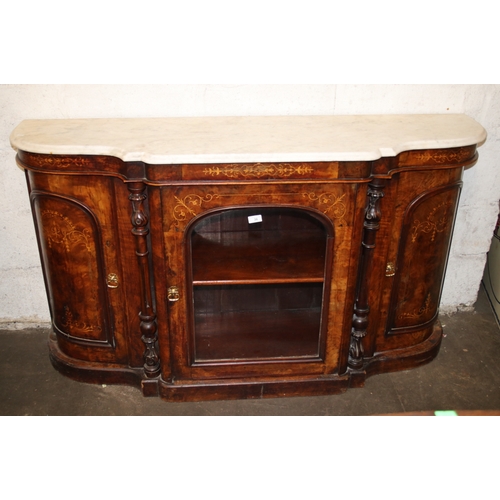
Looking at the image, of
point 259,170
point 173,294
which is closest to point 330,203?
point 259,170

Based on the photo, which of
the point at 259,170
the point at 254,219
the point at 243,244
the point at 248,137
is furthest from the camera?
the point at 243,244

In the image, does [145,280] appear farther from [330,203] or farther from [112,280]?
[330,203]

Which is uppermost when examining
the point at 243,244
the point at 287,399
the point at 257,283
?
the point at 243,244

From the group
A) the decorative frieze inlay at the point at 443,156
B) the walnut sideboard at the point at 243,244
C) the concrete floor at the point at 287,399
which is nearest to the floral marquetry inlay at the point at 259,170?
the walnut sideboard at the point at 243,244

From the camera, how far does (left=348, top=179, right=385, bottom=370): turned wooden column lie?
2094 millimetres

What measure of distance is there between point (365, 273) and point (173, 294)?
31.4 inches

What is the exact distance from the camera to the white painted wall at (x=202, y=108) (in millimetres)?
2365

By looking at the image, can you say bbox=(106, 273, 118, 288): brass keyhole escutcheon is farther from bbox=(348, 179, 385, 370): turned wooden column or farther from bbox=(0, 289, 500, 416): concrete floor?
bbox=(348, 179, 385, 370): turned wooden column

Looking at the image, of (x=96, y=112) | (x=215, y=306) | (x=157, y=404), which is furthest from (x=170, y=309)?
(x=96, y=112)

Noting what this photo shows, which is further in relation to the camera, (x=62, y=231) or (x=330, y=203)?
(x=62, y=231)

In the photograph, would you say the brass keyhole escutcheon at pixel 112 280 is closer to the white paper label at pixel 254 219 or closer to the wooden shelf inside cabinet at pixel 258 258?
the wooden shelf inside cabinet at pixel 258 258

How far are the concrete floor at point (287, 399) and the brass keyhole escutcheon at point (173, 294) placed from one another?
0.52 meters

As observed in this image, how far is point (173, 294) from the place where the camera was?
2199mm

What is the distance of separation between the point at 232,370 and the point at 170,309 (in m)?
0.41
